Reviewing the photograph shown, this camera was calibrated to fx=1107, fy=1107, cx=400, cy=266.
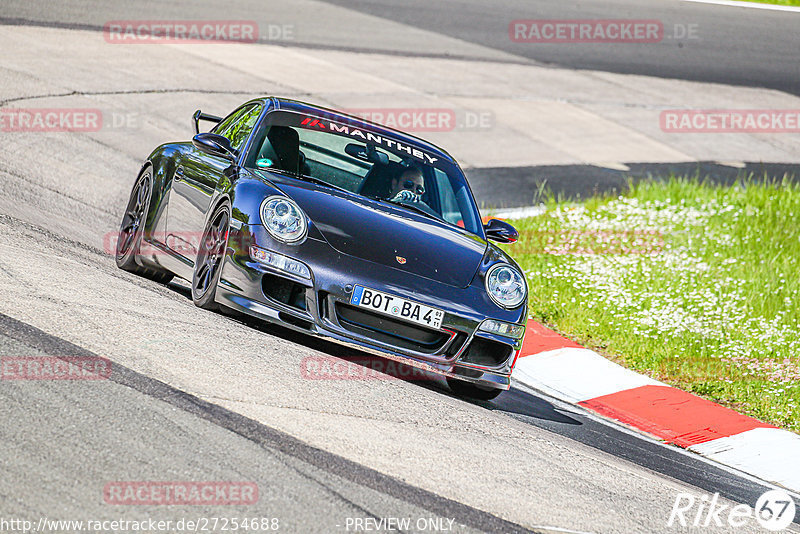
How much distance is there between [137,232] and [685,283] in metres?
4.94

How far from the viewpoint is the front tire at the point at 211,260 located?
20.1 ft

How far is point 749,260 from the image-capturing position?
1053 cm

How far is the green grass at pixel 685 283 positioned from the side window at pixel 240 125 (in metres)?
3.04

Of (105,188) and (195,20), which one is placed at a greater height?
(195,20)

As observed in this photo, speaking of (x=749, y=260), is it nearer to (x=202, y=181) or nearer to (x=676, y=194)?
(x=676, y=194)

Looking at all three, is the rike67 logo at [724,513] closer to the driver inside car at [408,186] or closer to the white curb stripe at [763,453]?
the white curb stripe at [763,453]

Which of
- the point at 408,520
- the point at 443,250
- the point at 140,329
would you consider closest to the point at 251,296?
the point at 140,329

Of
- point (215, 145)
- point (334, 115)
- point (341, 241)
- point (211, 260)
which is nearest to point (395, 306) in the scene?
point (341, 241)

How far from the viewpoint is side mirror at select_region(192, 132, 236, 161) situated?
6.83 meters

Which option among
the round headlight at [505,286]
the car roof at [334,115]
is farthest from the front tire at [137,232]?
the round headlight at [505,286]

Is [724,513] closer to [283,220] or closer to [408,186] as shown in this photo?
[283,220]

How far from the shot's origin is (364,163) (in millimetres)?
7180

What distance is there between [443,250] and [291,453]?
7.64ft

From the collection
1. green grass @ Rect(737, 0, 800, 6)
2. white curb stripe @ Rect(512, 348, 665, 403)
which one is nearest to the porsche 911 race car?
white curb stripe @ Rect(512, 348, 665, 403)
